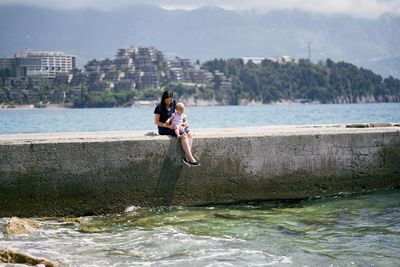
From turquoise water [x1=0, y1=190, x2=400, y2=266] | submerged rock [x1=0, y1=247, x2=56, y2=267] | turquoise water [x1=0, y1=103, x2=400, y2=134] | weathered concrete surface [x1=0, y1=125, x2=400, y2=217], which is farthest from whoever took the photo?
turquoise water [x1=0, y1=103, x2=400, y2=134]

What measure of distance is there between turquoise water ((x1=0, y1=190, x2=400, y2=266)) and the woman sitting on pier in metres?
0.82

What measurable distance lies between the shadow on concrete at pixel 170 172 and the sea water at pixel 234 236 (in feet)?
0.80

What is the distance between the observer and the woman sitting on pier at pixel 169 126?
868 cm

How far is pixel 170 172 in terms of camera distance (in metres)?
8.74

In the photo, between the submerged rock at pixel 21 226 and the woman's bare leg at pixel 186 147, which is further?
the woman's bare leg at pixel 186 147

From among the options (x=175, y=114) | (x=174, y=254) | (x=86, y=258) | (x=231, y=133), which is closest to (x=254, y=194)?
(x=231, y=133)

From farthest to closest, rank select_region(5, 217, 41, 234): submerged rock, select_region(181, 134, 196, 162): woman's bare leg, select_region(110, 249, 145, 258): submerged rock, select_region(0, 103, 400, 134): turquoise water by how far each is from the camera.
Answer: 1. select_region(0, 103, 400, 134): turquoise water
2. select_region(181, 134, 196, 162): woman's bare leg
3. select_region(5, 217, 41, 234): submerged rock
4. select_region(110, 249, 145, 258): submerged rock

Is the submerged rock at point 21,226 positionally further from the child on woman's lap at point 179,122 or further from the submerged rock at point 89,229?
the child on woman's lap at point 179,122

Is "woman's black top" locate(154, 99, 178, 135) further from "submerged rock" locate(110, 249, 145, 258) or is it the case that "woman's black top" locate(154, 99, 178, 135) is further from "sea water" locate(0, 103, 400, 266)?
"submerged rock" locate(110, 249, 145, 258)

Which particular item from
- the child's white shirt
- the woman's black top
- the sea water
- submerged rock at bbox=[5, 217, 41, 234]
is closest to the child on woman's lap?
the child's white shirt

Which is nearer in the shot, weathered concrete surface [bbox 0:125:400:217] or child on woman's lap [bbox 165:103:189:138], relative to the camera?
weathered concrete surface [bbox 0:125:400:217]

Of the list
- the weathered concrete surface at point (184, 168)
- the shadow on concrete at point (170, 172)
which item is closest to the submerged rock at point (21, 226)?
the weathered concrete surface at point (184, 168)

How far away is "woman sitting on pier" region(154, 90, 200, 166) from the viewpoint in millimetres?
8680

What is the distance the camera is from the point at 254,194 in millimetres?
9125
